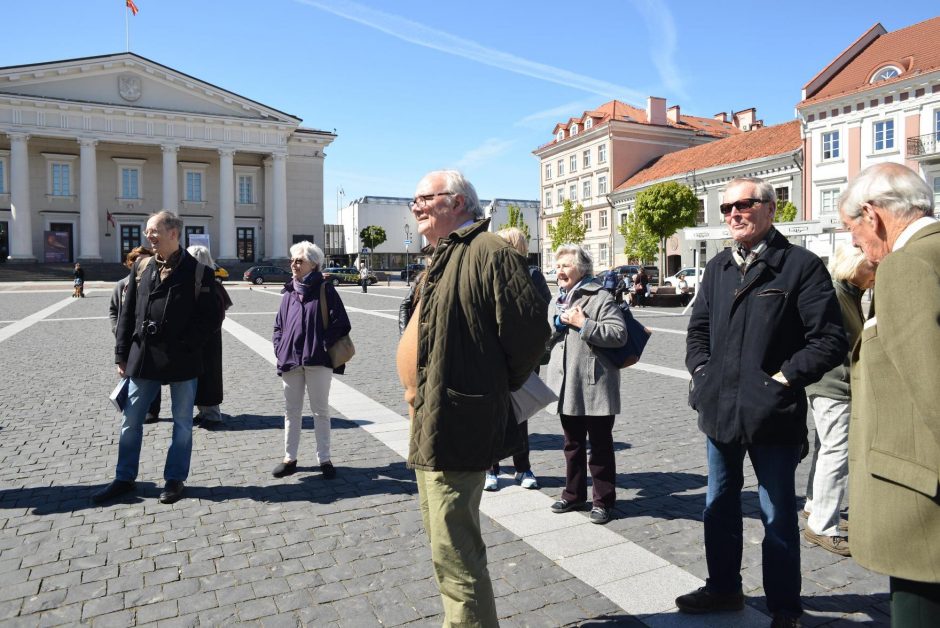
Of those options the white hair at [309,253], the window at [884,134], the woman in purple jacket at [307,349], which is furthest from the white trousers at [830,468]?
the window at [884,134]

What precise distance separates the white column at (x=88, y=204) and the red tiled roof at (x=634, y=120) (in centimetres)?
4143

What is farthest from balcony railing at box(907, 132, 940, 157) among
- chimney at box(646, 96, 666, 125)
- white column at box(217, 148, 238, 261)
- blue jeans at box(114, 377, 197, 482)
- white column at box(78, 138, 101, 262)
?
white column at box(78, 138, 101, 262)

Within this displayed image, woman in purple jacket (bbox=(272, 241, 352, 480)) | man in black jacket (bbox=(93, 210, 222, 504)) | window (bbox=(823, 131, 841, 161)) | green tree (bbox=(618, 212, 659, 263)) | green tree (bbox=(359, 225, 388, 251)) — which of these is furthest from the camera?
green tree (bbox=(359, 225, 388, 251))

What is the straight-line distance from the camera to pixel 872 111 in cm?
3644

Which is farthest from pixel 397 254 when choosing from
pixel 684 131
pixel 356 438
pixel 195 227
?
pixel 356 438

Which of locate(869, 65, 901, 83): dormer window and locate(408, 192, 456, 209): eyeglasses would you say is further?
locate(869, 65, 901, 83): dormer window

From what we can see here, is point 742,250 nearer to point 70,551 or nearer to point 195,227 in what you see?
point 70,551

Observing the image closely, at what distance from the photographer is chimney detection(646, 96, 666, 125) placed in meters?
63.4

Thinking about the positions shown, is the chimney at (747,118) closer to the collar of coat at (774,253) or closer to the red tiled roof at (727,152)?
the red tiled roof at (727,152)

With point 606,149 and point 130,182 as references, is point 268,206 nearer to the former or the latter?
point 130,182

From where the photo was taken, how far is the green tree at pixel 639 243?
1802 inches

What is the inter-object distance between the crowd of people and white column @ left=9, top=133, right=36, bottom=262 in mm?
54299

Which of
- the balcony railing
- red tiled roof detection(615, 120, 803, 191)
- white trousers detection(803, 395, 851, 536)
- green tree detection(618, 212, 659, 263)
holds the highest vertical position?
red tiled roof detection(615, 120, 803, 191)

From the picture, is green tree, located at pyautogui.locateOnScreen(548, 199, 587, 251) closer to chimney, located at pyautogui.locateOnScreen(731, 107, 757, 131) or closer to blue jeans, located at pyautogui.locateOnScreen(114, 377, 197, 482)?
chimney, located at pyautogui.locateOnScreen(731, 107, 757, 131)
